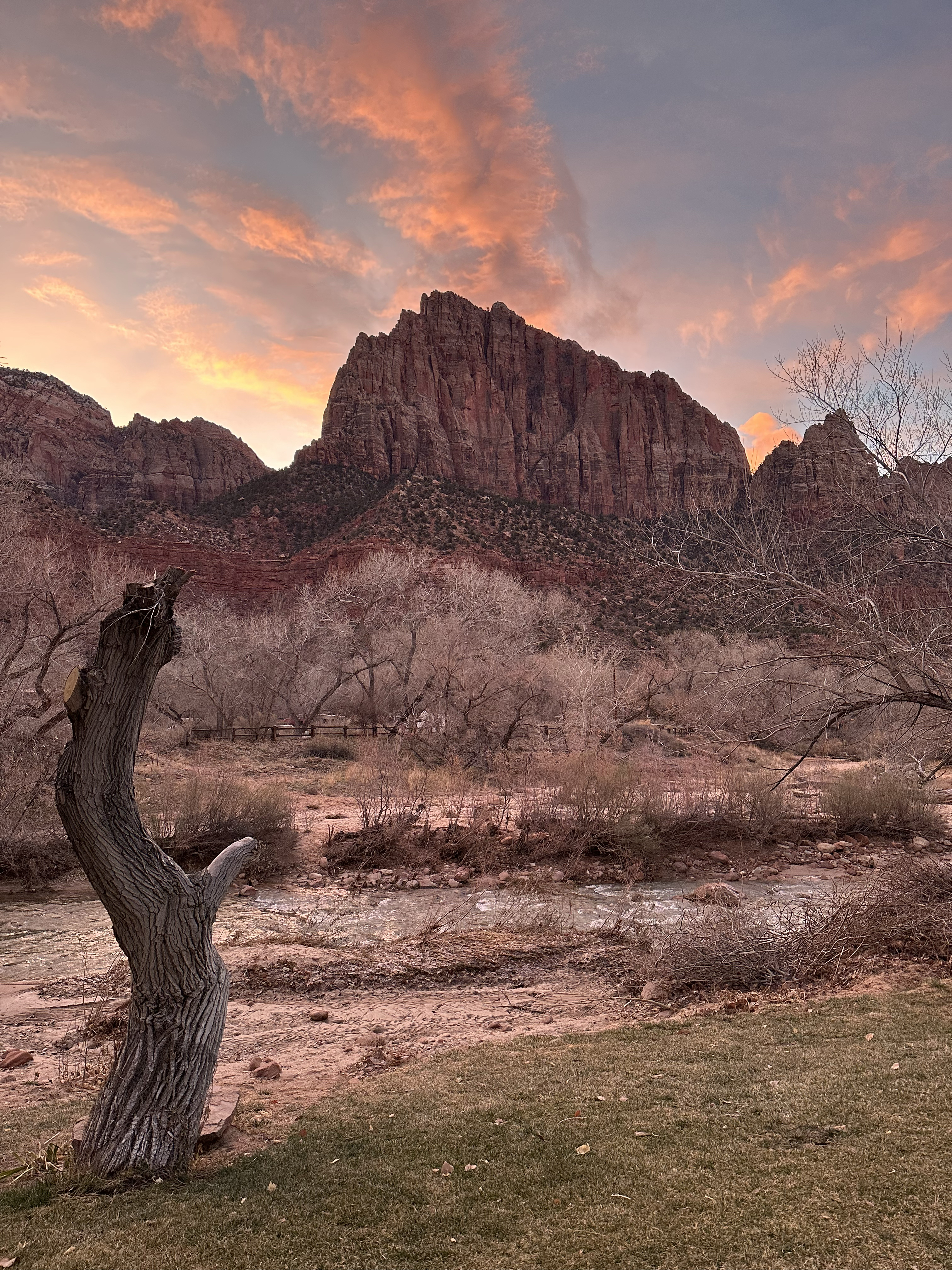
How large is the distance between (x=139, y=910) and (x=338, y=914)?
327 inches

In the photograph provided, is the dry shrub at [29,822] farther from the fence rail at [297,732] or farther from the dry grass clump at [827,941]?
the fence rail at [297,732]

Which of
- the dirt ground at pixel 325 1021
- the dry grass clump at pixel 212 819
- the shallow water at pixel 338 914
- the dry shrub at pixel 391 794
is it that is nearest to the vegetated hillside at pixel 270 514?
the dry shrub at pixel 391 794

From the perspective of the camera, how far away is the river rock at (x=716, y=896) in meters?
11.1

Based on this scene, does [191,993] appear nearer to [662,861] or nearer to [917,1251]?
[917,1251]

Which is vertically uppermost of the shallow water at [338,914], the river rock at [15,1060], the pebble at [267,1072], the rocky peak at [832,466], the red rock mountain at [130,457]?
the red rock mountain at [130,457]

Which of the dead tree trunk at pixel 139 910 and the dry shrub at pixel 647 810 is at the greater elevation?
the dead tree trunk at pixel 139 910

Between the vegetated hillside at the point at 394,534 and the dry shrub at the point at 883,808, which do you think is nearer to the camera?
the dry shrub at the point at 883,808

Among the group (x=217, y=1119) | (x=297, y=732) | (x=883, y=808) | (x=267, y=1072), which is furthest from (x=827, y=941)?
(x=297, y=732)

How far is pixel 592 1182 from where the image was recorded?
3330mm

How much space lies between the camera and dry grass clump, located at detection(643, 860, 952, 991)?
710 cm

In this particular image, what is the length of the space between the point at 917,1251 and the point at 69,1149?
4128 mm

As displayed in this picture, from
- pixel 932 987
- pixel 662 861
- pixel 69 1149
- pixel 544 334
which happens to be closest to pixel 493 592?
pixel 662 861

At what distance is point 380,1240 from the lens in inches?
117

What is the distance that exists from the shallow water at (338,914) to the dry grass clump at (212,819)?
147 cm
